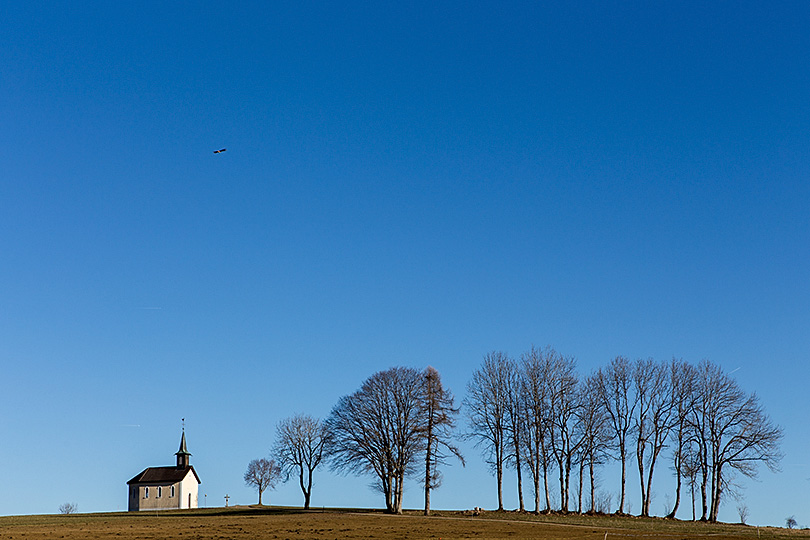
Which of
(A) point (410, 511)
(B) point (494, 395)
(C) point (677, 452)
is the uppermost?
(B) point (494, 395)

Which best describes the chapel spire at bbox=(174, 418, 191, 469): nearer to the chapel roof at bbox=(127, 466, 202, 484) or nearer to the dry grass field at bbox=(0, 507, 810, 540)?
the chapel roof at bbox=(127, 466, 202, 484)

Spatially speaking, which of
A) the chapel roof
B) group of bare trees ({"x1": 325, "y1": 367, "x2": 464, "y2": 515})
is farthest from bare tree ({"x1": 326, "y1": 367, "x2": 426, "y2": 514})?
the chapel roof

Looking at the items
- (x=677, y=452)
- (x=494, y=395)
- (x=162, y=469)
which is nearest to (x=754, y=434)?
(x=677, y=452)

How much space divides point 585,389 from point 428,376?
14.1 meters

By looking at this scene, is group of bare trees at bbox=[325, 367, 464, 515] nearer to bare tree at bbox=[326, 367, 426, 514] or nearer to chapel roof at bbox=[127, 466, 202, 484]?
bare tree at bbox=[326, 367, 426, 514]

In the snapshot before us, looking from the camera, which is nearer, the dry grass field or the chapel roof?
the dry grass field

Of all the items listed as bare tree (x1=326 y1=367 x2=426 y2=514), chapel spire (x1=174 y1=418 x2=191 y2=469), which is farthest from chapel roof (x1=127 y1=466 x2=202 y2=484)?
bare tree (x1=326 y1=367 x2=426 y2=514)

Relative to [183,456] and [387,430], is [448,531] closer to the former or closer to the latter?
[387,430]

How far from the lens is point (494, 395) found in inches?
3098

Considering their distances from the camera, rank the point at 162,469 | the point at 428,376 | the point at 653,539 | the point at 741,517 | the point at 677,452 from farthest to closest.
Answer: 1. the point at 162,469
2. the point at 428,376
3. the point at 677,452
4. the point at 741,517
5. the point at 653,539

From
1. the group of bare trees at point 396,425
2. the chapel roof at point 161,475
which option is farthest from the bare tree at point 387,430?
the chapel roof at point 161,475

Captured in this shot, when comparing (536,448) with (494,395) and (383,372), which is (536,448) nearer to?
(494,395)

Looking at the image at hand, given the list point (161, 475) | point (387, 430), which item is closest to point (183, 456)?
point (161, 475)

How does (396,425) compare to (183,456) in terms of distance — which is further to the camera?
(183,456)
